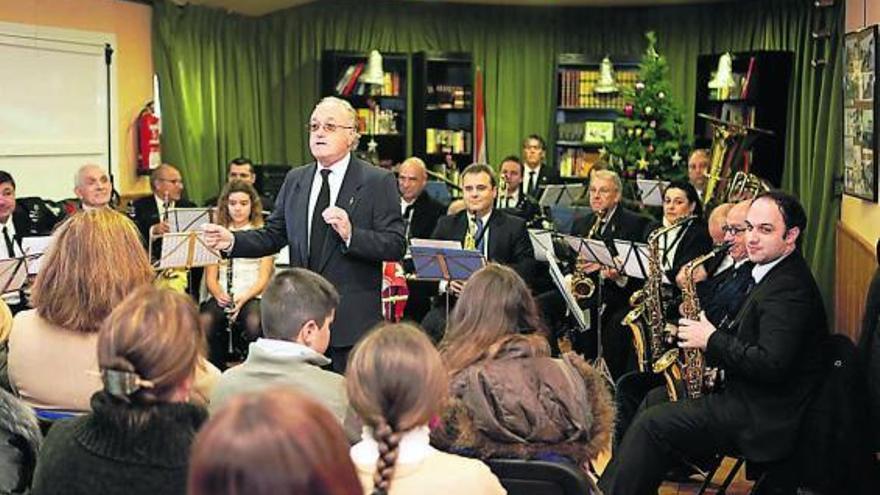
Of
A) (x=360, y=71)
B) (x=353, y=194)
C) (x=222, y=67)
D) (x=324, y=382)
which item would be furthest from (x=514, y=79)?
(x=324, y=382)

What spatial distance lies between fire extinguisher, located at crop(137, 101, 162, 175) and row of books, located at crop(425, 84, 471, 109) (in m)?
3.16

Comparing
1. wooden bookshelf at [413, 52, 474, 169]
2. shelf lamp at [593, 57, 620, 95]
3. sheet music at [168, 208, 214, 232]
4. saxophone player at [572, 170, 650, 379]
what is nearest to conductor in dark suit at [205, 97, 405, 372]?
saxophone player at [572, 170, 650, 379]

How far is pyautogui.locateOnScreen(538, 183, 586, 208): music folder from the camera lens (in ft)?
26.9

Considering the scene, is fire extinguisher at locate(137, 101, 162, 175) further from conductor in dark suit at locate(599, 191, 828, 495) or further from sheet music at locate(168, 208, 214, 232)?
conductor in dark suit at locate(599, 191, 828, 495)

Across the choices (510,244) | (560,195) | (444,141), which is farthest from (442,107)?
(510,244)

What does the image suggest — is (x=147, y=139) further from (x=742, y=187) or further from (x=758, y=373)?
(x=758, y=373)

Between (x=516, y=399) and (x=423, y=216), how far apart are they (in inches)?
188

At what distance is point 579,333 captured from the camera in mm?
6129

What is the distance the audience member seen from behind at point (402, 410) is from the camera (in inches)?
72.5

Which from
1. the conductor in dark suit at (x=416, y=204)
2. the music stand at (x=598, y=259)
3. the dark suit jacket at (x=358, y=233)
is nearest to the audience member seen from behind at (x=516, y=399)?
the dark suit jacket at (x=358, y=233)

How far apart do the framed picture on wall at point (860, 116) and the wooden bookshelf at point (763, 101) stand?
183 cm

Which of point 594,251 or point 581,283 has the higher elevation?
point 594,251

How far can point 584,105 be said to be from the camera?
10.9 meters

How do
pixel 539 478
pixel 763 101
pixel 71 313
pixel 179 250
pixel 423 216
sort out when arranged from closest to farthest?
pixel 539 478, pixel 71 313, pixel 179 250, pixel 423 216, pixel 763 101
